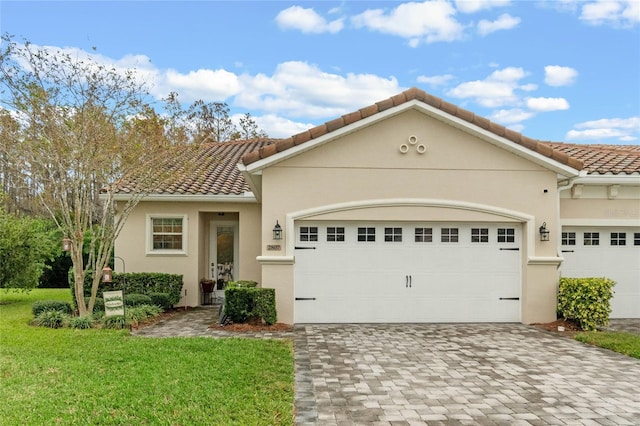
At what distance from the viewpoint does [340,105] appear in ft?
79.6

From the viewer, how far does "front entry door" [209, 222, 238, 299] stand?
14914 millimetres

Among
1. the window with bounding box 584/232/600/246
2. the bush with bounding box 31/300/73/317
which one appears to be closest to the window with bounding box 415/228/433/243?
the window with bounding box 584/232/600/246

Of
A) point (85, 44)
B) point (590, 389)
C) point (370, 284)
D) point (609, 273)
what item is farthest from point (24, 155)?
point (609, 273)

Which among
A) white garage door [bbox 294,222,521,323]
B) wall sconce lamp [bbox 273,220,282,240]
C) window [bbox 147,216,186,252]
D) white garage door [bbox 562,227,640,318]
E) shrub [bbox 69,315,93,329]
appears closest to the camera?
shrub [bbox 69,315,93,329]

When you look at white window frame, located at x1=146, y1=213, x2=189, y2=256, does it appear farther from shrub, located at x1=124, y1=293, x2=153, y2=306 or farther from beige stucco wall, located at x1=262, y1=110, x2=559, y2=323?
beige stucco wall, located at x1=262, y1=110, x2=559, y2=323

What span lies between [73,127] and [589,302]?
12.0 m

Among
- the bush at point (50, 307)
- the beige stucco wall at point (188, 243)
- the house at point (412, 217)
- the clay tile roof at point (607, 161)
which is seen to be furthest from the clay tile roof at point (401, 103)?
the bush at point (50, 307)

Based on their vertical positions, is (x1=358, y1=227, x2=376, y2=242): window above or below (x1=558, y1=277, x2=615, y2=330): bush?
above

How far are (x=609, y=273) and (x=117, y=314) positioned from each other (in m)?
11.9

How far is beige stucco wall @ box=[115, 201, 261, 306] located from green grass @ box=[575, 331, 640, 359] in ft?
28.4

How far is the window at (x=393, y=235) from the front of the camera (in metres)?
10.9

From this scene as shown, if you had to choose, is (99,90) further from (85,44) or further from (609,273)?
(609,273)

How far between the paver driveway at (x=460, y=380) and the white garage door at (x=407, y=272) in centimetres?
118

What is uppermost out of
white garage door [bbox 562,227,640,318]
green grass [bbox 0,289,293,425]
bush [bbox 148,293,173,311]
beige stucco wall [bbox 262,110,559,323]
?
beige stucco wall [bbox 262,110,559,323]
